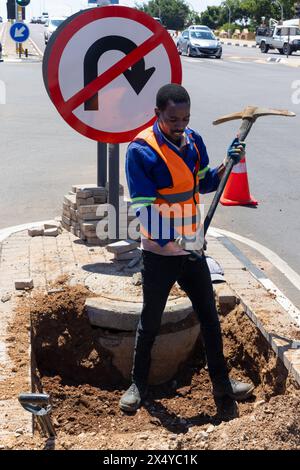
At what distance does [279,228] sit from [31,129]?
7.53m

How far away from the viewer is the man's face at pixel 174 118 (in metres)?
3.90

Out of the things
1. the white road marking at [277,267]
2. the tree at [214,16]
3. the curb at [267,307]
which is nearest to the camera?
the curb at [267,307]

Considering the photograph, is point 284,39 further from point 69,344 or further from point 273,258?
point 69,344

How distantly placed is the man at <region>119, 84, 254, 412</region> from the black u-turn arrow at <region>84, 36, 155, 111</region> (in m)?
1.43

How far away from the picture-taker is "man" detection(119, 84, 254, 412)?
3.98 meters

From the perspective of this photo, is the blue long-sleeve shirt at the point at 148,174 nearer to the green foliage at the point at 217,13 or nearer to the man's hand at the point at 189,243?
the man's hand at the point at 189,243

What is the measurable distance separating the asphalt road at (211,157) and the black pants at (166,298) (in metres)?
1.73

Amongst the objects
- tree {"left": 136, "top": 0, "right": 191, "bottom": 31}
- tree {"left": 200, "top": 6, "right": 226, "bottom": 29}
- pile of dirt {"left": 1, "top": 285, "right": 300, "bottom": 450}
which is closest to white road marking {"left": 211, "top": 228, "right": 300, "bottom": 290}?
pile of dirt {"left": 1, "top": 285, "right": 300, "bottom": 450}

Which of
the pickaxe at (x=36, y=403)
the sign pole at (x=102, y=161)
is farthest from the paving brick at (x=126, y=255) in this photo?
the pickaxe at (x=36, y=403)

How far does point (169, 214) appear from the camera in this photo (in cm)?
412

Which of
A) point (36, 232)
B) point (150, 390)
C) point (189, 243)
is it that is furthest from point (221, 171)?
point (36, 232)

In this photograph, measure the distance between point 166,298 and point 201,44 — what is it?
125 ft

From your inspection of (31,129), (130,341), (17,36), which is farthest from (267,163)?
(17,36)

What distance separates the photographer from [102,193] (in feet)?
21.1
